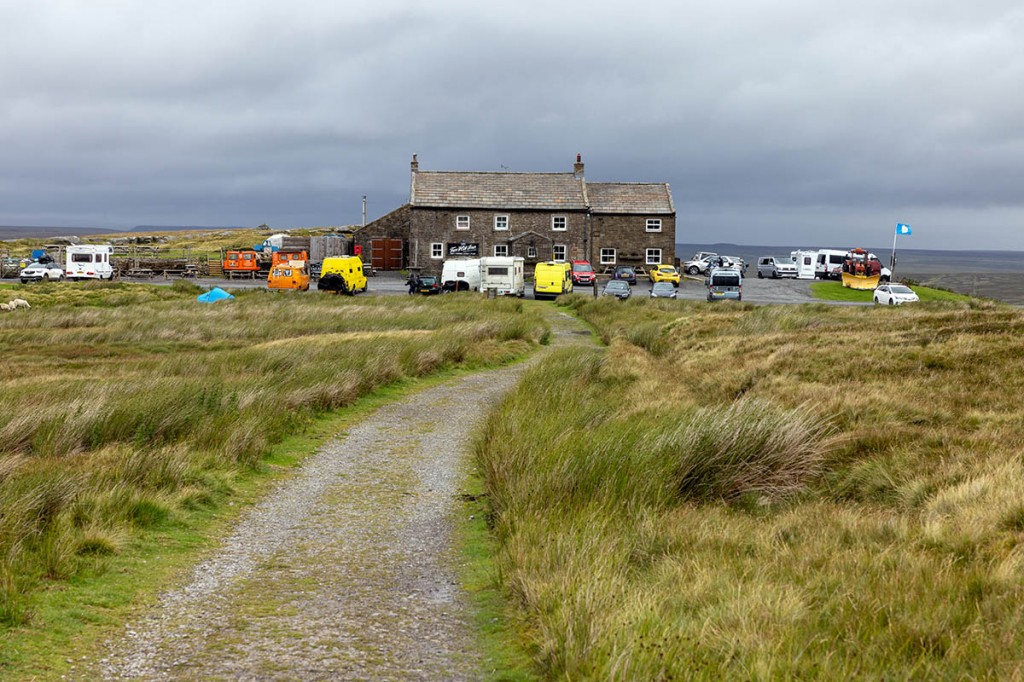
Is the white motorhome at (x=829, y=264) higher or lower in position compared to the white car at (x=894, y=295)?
higher

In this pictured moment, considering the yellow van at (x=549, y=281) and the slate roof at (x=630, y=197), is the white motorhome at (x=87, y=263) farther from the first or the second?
the slate roof at (x=630, y=197)

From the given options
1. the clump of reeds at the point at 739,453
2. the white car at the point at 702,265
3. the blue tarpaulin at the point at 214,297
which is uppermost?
the white car at the point at 702,265

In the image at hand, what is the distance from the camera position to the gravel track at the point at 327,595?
600cm

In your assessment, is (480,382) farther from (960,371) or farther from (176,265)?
(176,265)

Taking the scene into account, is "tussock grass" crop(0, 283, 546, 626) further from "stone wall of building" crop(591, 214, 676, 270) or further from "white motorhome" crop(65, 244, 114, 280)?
"stone wall of building" crop(591, 214, 676, 270)

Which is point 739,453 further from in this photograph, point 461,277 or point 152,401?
point 461,277

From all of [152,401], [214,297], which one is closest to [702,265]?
[214,297]

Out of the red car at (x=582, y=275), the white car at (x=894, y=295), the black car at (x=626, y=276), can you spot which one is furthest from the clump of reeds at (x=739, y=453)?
the black car at (x=626, y=276)

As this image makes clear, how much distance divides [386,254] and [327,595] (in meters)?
67.2

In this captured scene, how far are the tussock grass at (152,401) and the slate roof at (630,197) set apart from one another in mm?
40222

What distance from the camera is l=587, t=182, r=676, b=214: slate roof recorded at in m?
71.7

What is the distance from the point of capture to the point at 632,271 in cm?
6388

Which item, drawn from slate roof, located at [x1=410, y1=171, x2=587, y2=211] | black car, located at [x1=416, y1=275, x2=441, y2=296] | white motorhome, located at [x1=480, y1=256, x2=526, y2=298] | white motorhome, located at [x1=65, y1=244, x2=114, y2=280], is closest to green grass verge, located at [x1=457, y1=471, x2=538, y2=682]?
white motorhome, located at [x1=480, y1=256, x2=526, y2=298]

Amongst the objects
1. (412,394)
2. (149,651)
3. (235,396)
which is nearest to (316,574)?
(149,651)
